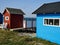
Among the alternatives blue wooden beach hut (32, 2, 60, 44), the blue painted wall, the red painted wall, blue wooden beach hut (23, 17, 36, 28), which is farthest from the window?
the red painted wall

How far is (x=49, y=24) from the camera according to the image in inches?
669

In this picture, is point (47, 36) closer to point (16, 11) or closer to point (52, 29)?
point (52, 29)

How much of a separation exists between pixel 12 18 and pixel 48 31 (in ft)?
49.0

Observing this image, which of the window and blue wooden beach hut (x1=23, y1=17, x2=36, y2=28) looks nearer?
the window

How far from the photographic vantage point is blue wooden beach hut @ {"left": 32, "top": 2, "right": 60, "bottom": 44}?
1588 centimetres

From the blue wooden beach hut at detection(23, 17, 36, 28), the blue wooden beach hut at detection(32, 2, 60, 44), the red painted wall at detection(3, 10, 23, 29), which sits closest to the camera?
the blue wooden beach hut at detection(32, 2, 60, 44)

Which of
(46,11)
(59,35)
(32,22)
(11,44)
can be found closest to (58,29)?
(59,35)

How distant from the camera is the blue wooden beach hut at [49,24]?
52.1 ft

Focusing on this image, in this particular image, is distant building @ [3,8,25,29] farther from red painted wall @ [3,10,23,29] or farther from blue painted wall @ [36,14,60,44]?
blue painted wall @ [36,14,60,44]

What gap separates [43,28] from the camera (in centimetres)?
1794

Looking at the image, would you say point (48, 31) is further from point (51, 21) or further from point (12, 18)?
point (12, 18)

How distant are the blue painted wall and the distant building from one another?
1270 centimetres

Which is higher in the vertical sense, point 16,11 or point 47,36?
point 16,11

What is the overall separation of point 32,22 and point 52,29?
1588 cm
